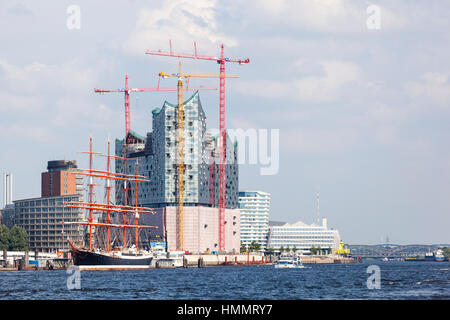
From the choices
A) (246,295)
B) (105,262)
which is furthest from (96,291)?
(105,262)

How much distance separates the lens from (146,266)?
654 ft
